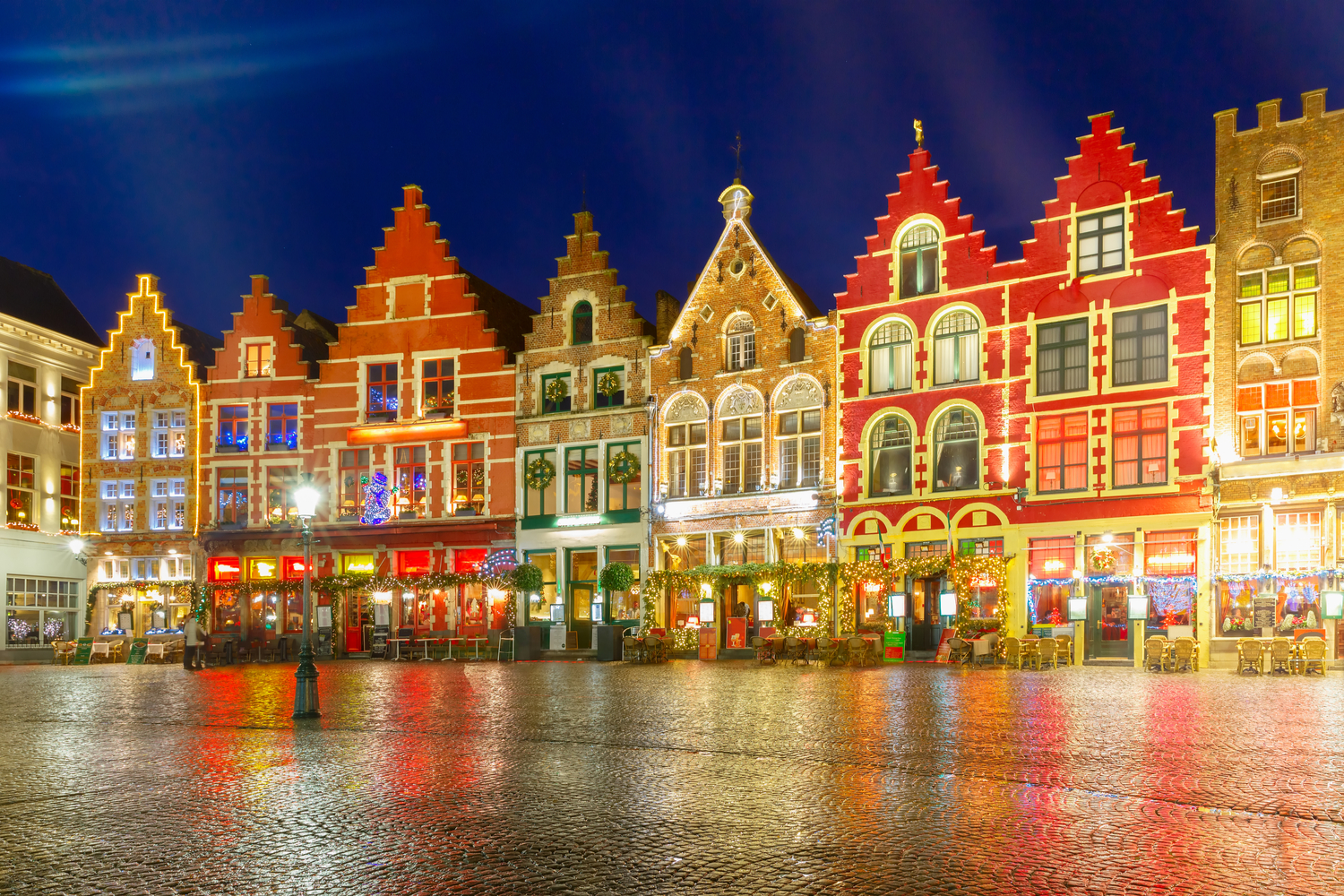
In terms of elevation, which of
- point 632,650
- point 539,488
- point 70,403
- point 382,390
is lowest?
point 632,650

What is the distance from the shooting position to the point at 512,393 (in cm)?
4094

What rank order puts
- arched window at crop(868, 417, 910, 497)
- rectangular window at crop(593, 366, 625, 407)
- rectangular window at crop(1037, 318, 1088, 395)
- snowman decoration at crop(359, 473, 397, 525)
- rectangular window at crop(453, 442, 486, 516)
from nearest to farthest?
rectangular window at crop(1037, 318, 1088, 395), arched window at crop(868, 417, 910, 497), rectangular window at crop(593, 366, 625, 407), rectangular window at crop(453, 442, 486, 516), snowman decoration at crop(359, 473, 397, 525)

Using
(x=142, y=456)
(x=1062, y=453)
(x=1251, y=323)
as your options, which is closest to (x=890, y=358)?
A: (x=1062, y=453)

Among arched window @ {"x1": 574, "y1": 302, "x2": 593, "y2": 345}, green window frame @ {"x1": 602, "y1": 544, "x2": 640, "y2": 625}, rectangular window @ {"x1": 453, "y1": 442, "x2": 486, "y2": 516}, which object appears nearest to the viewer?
green window frame @ {"x1": 602, "y1": 544, "x2": 640, "y2": 625}

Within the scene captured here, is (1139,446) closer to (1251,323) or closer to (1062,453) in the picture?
(1062,453)

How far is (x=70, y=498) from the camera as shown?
148 feet

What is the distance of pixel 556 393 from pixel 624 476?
12.3 ft

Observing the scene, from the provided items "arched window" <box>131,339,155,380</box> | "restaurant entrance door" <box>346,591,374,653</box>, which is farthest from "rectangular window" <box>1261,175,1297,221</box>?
"arched window" <box>131,339,155,380</box>

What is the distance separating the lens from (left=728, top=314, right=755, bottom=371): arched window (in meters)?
37.6

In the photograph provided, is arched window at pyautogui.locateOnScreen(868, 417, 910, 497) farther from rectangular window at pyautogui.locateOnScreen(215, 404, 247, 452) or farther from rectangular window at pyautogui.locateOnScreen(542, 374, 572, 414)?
rectangular window at pyautogui.locateOnScreen(215, 404, 247, 452)

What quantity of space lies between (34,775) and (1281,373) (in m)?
28.0

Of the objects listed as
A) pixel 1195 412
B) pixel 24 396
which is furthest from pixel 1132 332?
pixel 24 396

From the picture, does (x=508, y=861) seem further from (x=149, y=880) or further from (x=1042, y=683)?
(x=1042, y=683)

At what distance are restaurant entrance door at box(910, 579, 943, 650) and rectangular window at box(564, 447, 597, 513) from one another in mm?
11204
